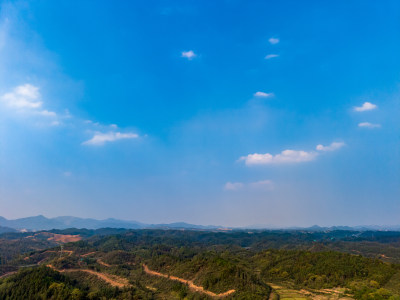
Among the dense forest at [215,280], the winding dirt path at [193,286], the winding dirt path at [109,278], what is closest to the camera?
the dense forest at [215,280]

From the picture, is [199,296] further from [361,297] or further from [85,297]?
[361,297]

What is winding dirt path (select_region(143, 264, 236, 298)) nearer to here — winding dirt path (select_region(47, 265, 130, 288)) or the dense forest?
the dense forest

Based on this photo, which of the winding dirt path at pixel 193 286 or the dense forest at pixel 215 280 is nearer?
the dense forest at pixel 215 280

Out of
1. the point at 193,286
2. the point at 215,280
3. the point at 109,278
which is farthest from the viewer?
the point at 109,278

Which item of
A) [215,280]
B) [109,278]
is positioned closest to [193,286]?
[215,280]

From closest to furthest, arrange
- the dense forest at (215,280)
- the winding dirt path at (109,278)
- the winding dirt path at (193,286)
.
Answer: the dense forest at (215,280), the winding dirt path at (193,286), the winding dirt path at (109,278)

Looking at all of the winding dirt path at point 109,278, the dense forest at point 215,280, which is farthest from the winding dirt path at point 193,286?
the winding dirt path at point 109,278

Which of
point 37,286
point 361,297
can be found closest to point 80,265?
point 37,286

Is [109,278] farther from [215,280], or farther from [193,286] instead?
[215,280]

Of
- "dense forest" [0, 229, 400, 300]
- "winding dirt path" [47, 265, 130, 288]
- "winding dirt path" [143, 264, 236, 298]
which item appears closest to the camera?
"dense forest" [0, 229, 400, 300]

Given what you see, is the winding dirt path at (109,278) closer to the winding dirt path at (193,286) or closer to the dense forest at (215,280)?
the dense forest at (215,280)

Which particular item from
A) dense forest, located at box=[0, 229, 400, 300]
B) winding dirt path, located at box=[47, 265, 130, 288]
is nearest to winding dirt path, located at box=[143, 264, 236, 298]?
dense forest, located at box=[0, 229, 400, 300]
